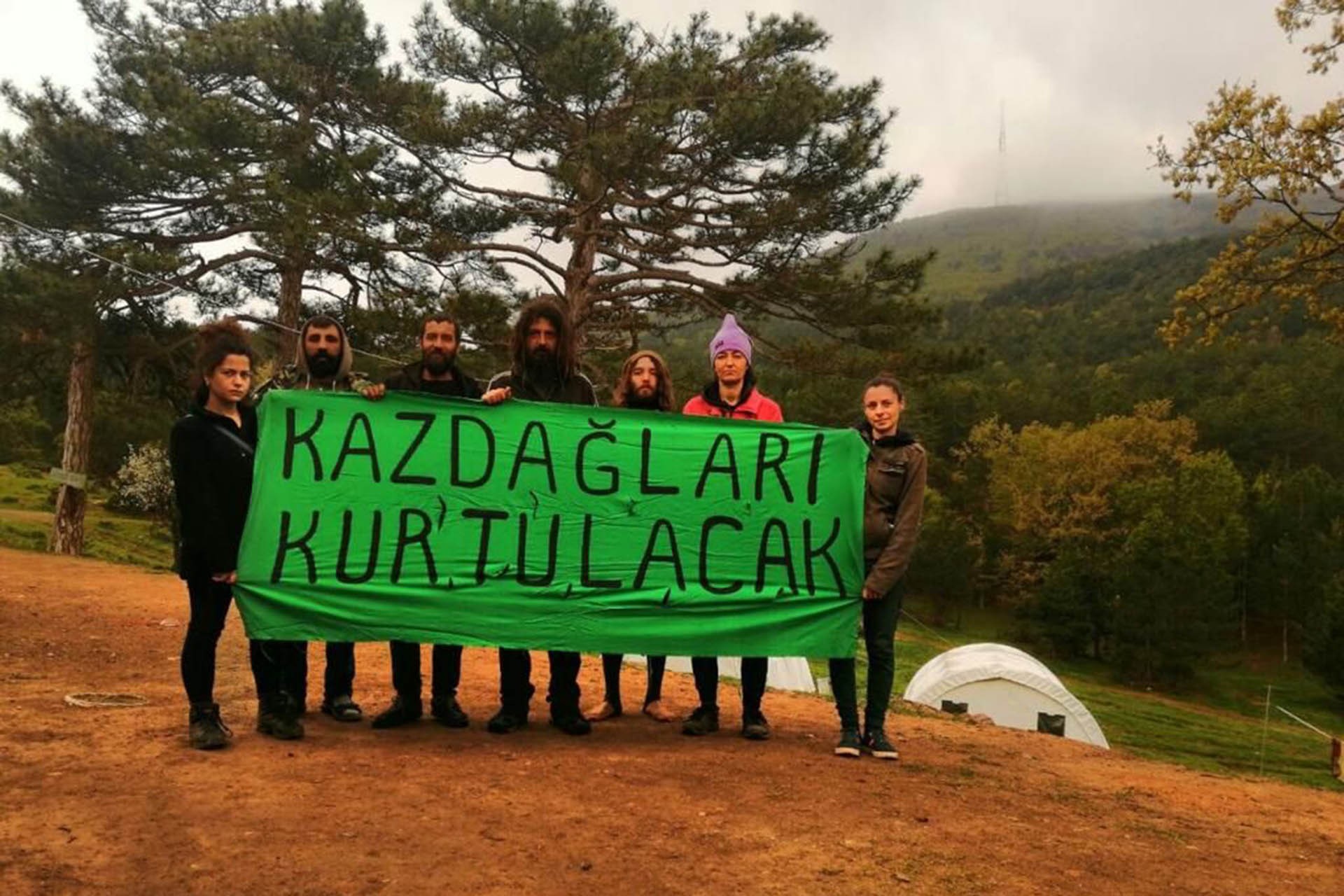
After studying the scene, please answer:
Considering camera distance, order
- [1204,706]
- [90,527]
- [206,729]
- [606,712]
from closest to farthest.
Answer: [206,729] → [606,712] → [90,527] → [1204,706]

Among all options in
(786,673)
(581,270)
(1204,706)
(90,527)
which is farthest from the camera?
(1204,706)

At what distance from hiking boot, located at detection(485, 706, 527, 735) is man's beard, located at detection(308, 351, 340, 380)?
6.43ft

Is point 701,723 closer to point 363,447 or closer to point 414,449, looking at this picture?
point 414,449

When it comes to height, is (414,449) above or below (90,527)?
above

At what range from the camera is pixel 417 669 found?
5.11 m

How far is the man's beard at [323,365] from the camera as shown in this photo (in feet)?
16.3

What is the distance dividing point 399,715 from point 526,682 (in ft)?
2.16

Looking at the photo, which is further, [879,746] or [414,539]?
[879,746]

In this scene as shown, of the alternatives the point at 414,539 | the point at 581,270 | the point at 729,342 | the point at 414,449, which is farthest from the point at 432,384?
the point at 581,270

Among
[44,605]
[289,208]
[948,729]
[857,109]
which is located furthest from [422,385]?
[857,109]

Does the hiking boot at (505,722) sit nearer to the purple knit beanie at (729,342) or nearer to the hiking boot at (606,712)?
the hiking boot at (606,712)

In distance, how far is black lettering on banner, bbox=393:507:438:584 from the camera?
4.89m

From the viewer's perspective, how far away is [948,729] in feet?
23.3

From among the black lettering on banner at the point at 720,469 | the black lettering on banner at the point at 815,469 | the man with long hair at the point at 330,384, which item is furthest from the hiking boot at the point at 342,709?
the black lettering on banner at the point at 815,469
